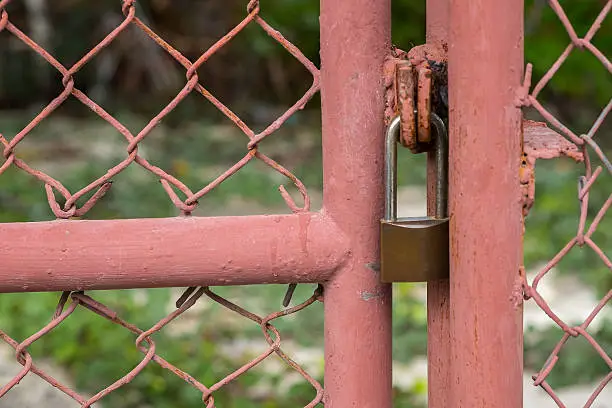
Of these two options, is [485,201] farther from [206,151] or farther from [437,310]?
[206,151]

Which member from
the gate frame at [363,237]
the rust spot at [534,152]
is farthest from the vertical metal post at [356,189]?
the rust spot at [534,152]

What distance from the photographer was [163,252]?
1.12m

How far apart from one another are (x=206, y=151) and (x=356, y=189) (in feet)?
20.5

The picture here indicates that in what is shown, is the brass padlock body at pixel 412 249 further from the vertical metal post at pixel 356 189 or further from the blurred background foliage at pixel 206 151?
the blurred background foliage at pixel 206 151

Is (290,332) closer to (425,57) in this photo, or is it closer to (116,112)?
(425,57)

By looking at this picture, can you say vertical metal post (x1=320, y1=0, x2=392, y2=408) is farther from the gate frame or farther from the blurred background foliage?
the blurred background foliage

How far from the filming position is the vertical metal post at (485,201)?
3.51 feet

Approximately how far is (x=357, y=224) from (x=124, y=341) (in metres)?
2.43

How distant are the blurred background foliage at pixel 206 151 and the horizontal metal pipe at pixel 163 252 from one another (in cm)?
32

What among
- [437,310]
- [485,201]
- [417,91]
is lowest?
[437,310]

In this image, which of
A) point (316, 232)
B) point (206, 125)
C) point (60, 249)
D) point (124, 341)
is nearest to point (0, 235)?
point (60, 249)

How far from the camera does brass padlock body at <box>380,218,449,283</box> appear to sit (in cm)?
112

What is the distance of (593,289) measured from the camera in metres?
3.97

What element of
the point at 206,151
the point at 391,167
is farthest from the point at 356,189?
the point at 206,151
